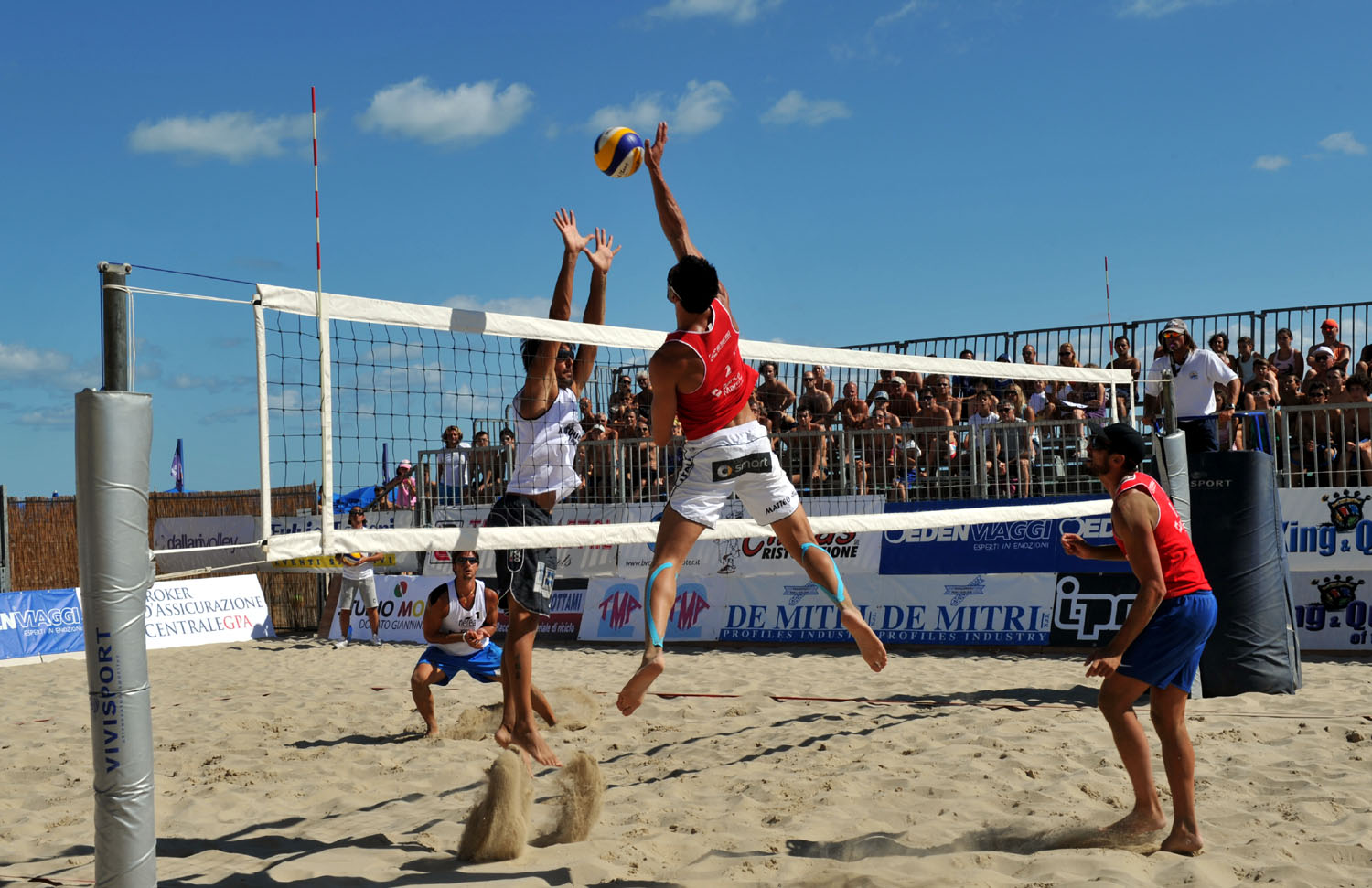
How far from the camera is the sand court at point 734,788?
165 inches

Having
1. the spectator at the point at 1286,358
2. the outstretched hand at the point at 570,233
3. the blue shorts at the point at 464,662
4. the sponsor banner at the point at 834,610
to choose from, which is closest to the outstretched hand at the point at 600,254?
the outstretched hand at the point at 570,233

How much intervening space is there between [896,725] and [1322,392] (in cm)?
668

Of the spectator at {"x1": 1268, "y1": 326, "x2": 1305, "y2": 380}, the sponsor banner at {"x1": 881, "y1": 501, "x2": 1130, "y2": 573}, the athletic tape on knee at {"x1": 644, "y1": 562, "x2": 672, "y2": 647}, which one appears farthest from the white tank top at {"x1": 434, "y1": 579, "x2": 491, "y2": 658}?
the spectator at {"x1": 1268, "y1": 326, "x2": 1305, "y2": 380}

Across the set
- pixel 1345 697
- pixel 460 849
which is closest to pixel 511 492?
pixel 460 849

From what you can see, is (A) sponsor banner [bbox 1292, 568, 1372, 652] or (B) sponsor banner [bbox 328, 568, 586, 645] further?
(B) sponsor banner [bbox 328, 568, 586, 645]

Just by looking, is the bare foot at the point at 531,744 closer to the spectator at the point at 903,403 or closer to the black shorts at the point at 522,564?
the black shorts at the point at 522,564

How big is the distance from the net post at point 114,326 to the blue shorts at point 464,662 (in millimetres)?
4071

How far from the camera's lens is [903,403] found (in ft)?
42.1

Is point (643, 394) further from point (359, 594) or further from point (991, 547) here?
point (359, 594)

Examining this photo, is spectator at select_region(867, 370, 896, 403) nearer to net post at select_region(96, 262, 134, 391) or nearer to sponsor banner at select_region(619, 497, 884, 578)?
sponsor banner at select_region(619, 497, 884, 578)

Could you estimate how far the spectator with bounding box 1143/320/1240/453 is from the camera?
9.49 m

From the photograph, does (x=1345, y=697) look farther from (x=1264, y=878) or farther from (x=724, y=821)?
(x=724, y=821)

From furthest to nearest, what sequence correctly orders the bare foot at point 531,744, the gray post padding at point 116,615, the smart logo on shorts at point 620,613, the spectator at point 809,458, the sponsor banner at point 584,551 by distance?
the sponsor banner at point 584,551 < the smart logo on shorts at point 620,613 < the spectator at point 809,458 < the bare foot at point 531,744 < the gray post padding at point 116,615

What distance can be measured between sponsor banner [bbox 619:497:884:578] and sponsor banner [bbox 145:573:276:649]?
544 cm
